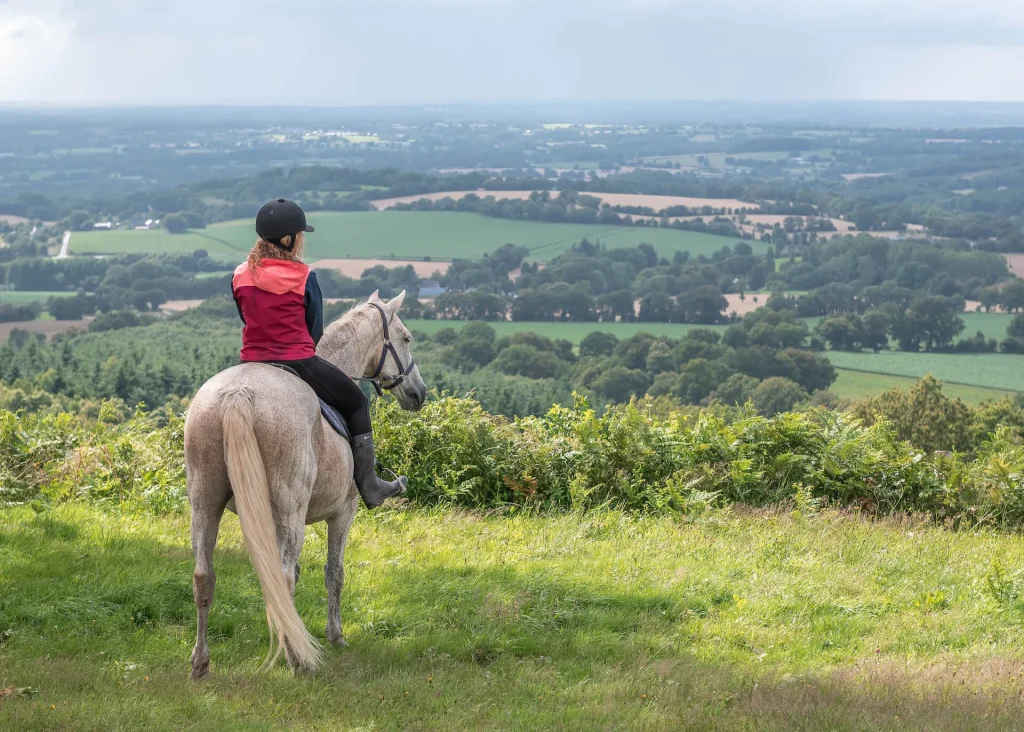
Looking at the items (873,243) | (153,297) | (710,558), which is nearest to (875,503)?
(710,558)

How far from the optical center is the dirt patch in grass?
313 ft

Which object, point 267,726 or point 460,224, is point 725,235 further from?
point 267,726

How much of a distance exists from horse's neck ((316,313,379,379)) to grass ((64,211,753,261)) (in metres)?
101

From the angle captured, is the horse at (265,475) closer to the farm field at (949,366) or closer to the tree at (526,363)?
the tree at (526,363)

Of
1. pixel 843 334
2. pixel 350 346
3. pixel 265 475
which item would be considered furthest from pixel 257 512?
pixel 843 334

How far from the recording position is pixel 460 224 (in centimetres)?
12925

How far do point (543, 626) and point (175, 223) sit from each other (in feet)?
442

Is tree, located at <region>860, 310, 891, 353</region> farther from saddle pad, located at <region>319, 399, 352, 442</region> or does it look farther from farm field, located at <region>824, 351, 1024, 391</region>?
saddle pad, located at <region>319, 399, 352, 442</region>

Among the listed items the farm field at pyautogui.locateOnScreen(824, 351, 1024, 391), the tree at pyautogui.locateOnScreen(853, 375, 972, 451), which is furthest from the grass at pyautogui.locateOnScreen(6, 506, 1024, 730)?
the farm field at pyautogui.locateOnScreen(824, 351, 1024, 391)

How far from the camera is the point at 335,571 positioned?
21.5ft

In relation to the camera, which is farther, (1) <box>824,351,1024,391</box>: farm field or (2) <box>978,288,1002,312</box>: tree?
(2) <box>978,288,1002,312</box>: tree

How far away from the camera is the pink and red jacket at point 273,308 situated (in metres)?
5.88

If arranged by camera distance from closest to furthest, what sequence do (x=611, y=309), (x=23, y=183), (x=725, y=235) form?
(x=611, y=309) < (x=725, y=235) < (x=23, y=183)

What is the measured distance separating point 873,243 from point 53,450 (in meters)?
121
